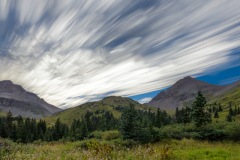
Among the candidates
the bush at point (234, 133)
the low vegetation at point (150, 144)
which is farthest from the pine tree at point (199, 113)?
the bush at point (234, 133)

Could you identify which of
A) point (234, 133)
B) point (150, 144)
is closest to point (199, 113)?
point (234, 133)

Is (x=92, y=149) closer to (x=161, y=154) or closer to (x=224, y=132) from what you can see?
(x=161, y=154)

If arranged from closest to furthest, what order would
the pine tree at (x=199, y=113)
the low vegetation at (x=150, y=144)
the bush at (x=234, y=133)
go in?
the low vegetation at (x=150, y=144)
the bush at (x=234, y=133)
the pine tree at (x=199, y=113)

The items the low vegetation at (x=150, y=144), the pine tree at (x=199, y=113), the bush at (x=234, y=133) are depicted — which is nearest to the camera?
the low vegetation at (x=150, y=144)

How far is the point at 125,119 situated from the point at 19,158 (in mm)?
24264

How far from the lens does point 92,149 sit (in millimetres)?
11805

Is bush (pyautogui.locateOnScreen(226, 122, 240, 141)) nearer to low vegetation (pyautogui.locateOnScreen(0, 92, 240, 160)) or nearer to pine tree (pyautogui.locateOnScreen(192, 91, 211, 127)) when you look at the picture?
low vegetation (pyautogui.locateOnScreen(0, 92, 240, 160))

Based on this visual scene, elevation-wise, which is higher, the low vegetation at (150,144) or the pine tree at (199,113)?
the pine tree at (199,113)

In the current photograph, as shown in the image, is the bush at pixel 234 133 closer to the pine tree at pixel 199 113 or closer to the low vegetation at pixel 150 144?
the low vegetation at pixel 150 144

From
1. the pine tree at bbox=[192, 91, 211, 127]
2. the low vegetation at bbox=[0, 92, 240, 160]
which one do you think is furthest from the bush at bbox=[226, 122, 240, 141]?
the pine tree at bbox=[192, 91, 211, 127]

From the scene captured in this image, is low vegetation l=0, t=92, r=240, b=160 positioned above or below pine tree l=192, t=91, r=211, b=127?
below

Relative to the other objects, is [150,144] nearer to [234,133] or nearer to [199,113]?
[234,133]

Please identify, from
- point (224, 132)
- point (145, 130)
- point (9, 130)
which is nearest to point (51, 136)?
point (9, 130)

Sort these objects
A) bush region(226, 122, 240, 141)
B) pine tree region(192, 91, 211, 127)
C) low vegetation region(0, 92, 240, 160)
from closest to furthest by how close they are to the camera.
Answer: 1. low vegetation region(0, 92, 240, 160)
2. bush region(226, 122, 240, 141)
3. pine tree region(192, 91, 211, 127)
